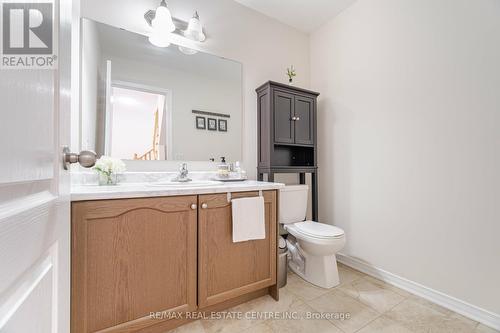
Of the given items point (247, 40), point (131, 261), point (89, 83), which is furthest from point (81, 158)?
point (247, 40)

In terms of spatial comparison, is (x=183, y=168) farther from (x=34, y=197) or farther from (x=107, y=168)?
(x=34, y=197)

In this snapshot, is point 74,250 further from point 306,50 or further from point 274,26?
point 306,50

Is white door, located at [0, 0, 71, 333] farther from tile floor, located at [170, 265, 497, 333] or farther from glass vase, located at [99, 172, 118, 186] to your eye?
tile floor, located at [170, 265, 497, 333]

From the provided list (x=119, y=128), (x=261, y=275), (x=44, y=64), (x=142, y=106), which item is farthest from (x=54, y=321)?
(x=142, y=106)

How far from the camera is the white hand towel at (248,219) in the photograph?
133 centimetres

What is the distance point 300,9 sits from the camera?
2.17 metres

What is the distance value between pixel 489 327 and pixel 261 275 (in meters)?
1.40

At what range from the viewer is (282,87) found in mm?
2045

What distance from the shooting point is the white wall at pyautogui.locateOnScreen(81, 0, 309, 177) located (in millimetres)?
1657

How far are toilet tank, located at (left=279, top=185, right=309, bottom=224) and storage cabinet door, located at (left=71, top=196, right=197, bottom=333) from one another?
3.23 ft

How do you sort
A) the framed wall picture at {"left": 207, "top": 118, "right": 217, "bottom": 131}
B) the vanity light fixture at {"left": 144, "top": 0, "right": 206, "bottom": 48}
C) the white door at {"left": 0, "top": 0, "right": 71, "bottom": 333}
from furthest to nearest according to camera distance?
the framed wall picture at {"left": 207, "top": 118, "right": 217, "bottom": 131} < the vanity light fixture at {"left": 144, "top": 0, "right": 206, "bottom": 48} < the white door at {"left": 0, "top": 0, "right": 71, "bottom": 333}

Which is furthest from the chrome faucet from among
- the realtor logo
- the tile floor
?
the realtor logo

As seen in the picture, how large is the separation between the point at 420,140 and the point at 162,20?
86.9 inches

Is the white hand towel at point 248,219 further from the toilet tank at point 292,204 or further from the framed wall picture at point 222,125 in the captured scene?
the framed wall picture at point 222,125
